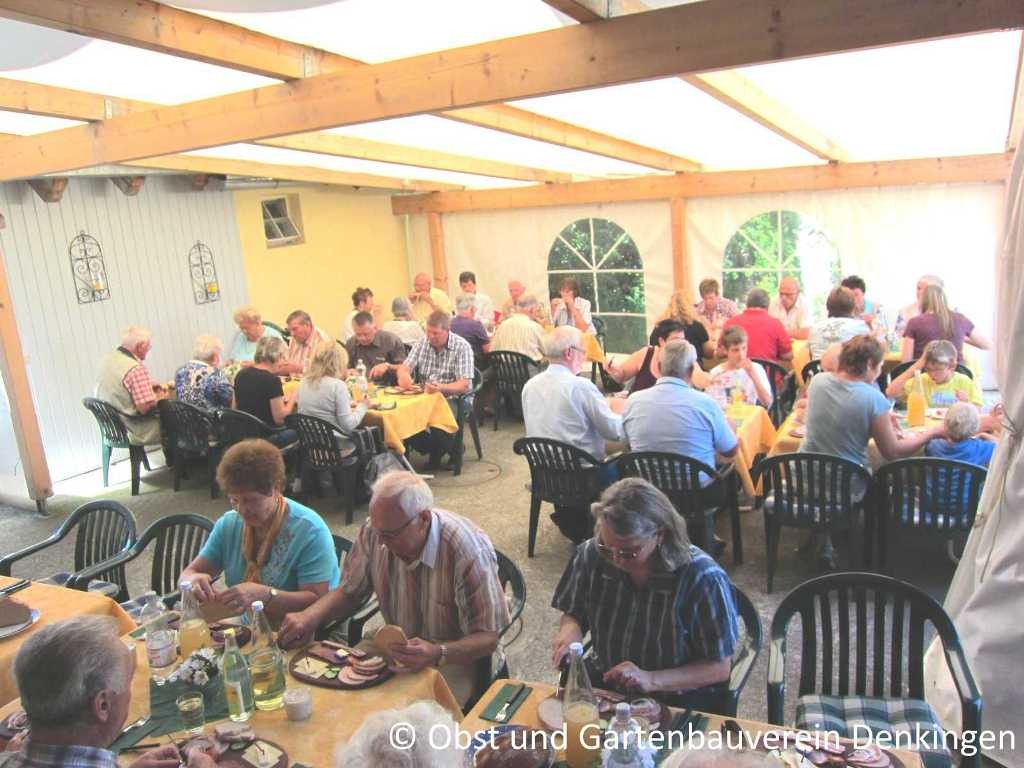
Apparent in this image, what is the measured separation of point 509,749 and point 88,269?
24.1 feet

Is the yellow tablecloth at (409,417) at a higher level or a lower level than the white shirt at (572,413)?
lower

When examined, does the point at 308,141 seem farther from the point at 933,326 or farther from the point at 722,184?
the point at 933,326

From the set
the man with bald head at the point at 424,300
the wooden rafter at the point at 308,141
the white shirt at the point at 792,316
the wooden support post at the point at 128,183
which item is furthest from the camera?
the man with bald head at the point at 424,300

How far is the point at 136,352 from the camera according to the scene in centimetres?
687

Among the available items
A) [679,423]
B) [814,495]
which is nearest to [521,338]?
[679,423]

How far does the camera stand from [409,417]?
6.40 meters

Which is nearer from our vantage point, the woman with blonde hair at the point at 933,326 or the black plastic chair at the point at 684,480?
the black plastic chair at the point at 684,480

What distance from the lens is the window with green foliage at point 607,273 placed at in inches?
431

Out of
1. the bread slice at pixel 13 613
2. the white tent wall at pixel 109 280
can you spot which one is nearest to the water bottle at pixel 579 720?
the bread slice at pixel 13 613

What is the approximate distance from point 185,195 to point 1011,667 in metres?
8.39

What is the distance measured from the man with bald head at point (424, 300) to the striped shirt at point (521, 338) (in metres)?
1.59

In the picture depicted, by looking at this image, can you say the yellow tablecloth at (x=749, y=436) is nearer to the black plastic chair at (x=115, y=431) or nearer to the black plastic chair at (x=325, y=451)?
the black plastic chair at (x=325, y=451)

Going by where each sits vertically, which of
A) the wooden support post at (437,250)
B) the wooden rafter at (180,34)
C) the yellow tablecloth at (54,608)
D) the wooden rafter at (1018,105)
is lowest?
the yellow tablecloth at (54,608)

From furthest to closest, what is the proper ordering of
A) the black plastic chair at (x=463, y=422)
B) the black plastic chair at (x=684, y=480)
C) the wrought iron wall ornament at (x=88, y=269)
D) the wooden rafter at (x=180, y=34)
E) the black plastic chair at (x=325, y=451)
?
the wrought iron wall ornament at (x=88, y=269), the black plastic chair at (x=463, y=422), the black plastic chair at (x=325, y=451), the black plastic chair at (x=684, y=480), the wooden rafter at (x=180, y=34)
